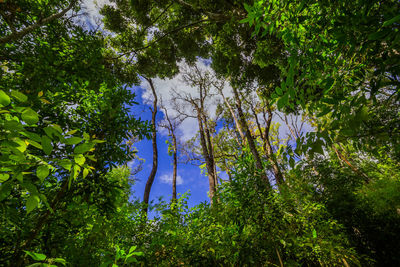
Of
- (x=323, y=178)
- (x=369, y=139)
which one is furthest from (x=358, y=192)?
(x=369, y=139)

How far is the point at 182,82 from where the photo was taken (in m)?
12.5

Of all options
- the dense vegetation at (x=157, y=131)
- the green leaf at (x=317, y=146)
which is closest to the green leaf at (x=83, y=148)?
the dense vegetation at (x=157, y=131)

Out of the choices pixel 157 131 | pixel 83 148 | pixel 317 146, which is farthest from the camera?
pixel 157 131

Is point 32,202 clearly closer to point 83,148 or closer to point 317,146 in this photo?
point 83,148

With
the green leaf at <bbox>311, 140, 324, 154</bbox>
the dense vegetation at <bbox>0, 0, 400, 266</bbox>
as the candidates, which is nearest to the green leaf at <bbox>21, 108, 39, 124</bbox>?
the dense vegetation at <bbox>0, 0, 400, 266</bbox>

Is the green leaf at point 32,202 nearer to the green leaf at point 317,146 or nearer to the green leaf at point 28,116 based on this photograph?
the green leaf at point 28,116

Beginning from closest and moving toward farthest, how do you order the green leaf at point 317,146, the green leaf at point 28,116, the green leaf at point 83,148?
the green leaf at point 28,116, the green leaf at point 83,148, the green leaf at point 317,146

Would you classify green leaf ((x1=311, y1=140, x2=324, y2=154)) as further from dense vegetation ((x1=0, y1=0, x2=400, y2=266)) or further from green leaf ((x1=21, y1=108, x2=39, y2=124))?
green leaf ((x1=21, y1=108, x2=39, y2=124))

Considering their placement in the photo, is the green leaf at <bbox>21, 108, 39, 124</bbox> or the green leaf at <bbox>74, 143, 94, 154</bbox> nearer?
the green leaf at <bbox>21, 108, 39, 124</bbox>

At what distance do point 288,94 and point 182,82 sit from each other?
1210 centimetres

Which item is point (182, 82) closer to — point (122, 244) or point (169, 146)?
point (169, 146)

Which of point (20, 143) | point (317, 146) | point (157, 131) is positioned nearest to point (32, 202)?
point (20, 143)

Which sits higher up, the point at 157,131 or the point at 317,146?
the point at 157,131

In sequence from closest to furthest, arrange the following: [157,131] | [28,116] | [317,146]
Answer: [28,116] → [317,146] → [157,131]
